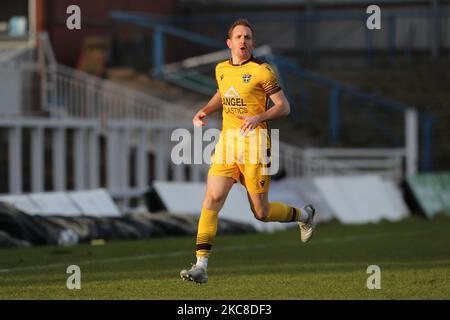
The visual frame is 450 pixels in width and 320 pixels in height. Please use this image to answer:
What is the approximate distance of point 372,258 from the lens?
1413cm

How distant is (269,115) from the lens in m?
11.0

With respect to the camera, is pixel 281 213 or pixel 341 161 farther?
pixel 341 161

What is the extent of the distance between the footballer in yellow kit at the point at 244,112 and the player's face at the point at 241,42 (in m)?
0.07

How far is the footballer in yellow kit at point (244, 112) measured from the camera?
36.7 ft

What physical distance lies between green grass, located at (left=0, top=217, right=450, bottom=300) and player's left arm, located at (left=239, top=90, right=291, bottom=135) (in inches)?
47.2

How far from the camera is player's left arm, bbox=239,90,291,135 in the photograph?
Answer: 10891 mm

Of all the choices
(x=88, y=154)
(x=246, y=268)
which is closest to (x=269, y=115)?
(x=246, y=268)

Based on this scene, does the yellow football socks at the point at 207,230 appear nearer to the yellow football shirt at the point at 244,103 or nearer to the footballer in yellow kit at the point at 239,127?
the footballer in yellow kit at the point at 239,127

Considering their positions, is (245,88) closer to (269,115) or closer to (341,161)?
(269,115)

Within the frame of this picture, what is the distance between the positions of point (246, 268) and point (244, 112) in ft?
6.50

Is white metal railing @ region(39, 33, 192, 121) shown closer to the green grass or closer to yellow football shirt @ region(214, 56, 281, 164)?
the green grass

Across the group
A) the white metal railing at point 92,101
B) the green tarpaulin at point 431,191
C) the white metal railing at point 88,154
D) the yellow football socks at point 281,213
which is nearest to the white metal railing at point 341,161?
the green tarpaulin at point 431,191
